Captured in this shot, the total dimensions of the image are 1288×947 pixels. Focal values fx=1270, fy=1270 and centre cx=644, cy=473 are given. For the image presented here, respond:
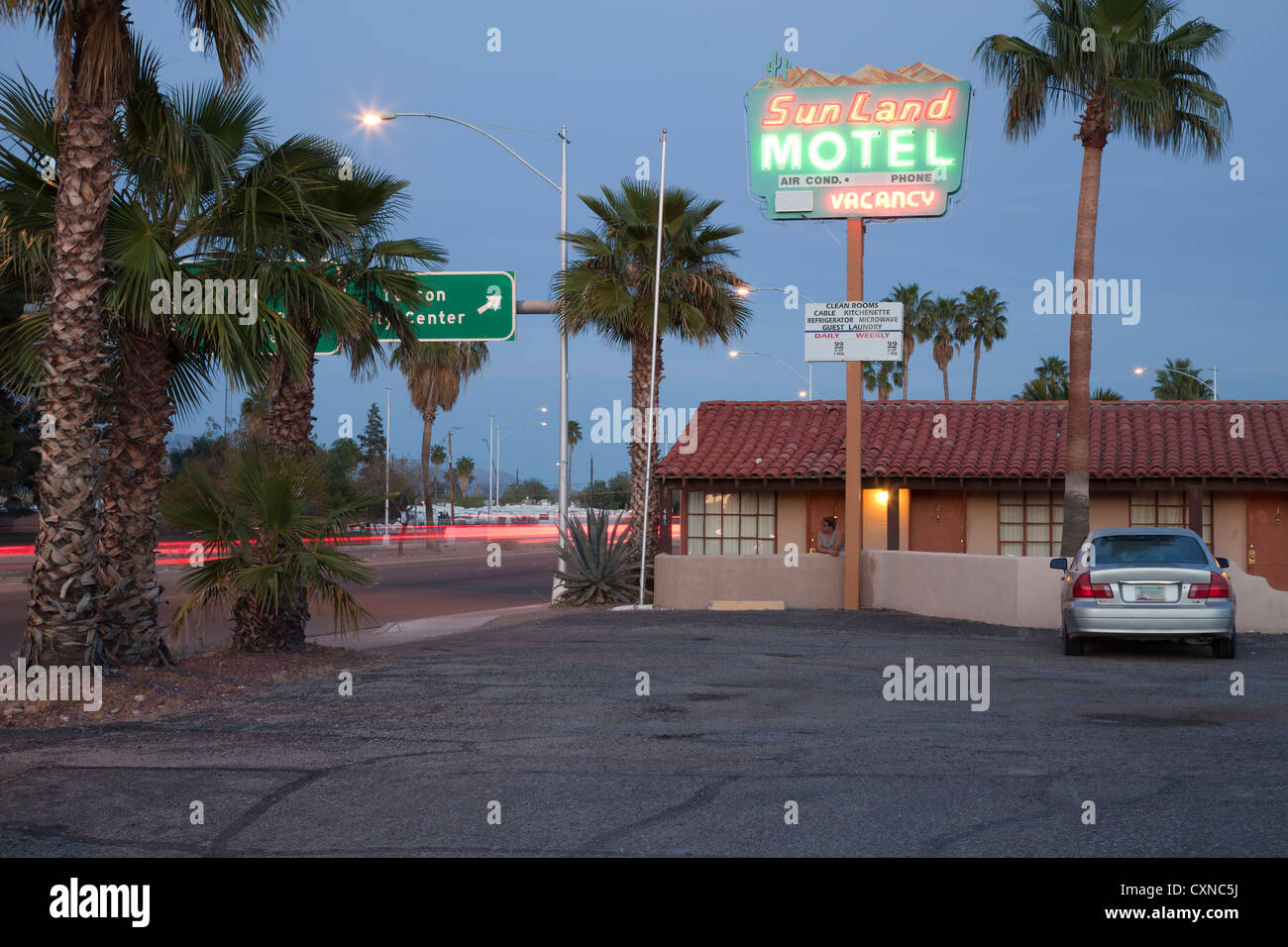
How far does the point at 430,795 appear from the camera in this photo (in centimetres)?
756

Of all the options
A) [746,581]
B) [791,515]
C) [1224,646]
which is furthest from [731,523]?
[1224,646]

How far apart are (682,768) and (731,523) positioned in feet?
72.2

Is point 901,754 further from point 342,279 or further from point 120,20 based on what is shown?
point 342,279

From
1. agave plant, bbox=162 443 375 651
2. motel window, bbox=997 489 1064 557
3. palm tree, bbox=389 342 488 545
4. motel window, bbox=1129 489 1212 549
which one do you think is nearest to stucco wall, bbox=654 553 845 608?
motel window, bbox=997 489 1064 557

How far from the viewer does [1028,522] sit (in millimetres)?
29234

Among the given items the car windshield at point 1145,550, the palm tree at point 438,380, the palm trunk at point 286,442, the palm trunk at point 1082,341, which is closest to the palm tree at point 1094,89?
the palm trunk at point 1082,341

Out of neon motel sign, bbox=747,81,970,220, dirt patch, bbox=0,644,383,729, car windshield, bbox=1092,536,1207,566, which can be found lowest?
dirt patch, bbox=0,644,383,729

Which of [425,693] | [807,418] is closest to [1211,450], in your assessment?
[807,418]

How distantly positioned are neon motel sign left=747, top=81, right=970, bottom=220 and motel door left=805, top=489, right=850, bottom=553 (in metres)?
7.69

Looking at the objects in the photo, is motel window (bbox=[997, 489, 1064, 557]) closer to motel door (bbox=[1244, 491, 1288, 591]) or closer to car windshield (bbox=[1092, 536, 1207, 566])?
motel door (bbox=[1244, 491, 1288, 591])

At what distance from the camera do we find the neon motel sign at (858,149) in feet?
78.8

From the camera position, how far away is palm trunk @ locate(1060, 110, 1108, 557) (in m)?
22.2
